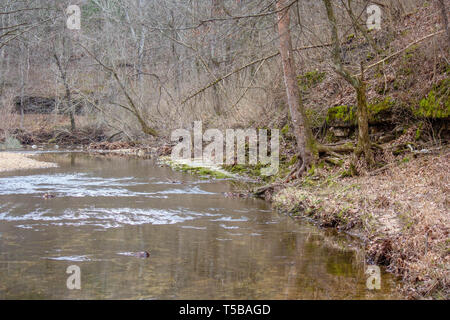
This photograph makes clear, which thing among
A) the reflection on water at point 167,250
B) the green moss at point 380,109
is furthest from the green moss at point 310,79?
the reflection on water at point 167,250

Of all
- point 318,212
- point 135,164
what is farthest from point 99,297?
point 135,164

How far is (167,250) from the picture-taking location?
8.88 metres

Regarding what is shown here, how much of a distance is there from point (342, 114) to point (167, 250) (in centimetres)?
893

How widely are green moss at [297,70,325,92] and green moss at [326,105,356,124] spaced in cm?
325

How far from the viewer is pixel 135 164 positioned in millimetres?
24891

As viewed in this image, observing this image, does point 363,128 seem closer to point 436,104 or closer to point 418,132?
point 418,132

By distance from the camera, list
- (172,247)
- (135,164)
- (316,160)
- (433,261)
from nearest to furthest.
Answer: (433,261) → (172,247) → (316,160) → (135,164)

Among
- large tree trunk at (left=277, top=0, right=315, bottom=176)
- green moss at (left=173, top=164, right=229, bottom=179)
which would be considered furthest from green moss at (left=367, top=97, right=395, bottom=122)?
green moss at (left=173, top=164, right=229, bottom=179)

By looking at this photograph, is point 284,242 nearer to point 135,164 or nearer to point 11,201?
point 11,201

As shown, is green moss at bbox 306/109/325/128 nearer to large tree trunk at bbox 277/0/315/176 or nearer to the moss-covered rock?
large tree trunk at bbox 277/0/315/176

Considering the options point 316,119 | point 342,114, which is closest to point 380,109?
point 342,114

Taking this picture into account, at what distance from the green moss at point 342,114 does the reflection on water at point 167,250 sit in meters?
4.04
